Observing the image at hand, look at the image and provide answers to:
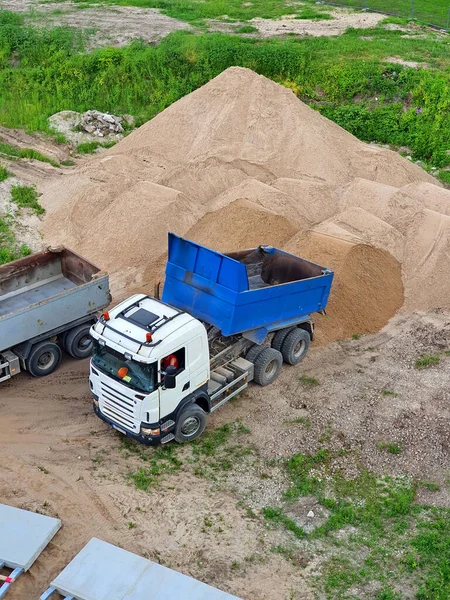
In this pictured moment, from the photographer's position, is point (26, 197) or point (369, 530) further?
point (26, 197)

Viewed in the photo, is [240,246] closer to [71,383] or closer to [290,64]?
[71,383]

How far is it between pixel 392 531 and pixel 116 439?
17.2 feet

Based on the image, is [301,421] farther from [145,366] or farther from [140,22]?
[140,22]

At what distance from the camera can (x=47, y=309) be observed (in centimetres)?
1346

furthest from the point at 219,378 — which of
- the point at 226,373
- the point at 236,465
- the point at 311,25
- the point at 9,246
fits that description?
the point at 311,25

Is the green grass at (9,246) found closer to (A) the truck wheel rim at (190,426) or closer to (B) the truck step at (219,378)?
(B) the truck step at (219,378)

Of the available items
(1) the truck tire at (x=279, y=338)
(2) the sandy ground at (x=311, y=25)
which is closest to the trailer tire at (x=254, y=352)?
(1) the truck tire at (x=279, y=338)

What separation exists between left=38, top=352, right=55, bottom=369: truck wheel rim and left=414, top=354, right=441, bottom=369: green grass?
26.7 ft

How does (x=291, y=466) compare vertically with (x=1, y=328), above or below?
below

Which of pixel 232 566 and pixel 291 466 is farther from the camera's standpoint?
pixel 291 466

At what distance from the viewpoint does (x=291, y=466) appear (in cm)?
1183

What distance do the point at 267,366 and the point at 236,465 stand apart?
107 inches

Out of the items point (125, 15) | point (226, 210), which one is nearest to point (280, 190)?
point (226, 210)

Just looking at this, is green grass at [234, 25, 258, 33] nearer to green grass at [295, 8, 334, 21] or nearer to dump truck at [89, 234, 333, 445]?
green grass at [295, 8, 334, 21]
